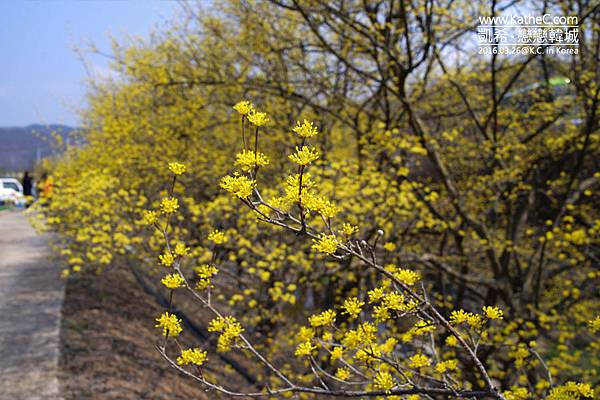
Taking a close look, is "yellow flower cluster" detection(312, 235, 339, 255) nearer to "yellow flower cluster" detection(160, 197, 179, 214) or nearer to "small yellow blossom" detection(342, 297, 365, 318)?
"small yellow blossom" detection(342, 297, 365, 318)

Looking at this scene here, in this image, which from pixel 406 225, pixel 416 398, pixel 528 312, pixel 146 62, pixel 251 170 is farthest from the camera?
pixel 146 62

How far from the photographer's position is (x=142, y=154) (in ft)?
27.8

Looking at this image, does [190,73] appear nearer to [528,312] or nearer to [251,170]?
[528,312]

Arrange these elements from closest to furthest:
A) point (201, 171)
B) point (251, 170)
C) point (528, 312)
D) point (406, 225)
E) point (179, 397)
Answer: point (251, 170) → point (179, 397) → point (528, 312) → point (406, 225) → point (201, 171)

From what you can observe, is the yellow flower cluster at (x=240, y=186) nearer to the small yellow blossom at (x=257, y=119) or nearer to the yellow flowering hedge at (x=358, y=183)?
the small yellow blossom at (x=257, y=119)

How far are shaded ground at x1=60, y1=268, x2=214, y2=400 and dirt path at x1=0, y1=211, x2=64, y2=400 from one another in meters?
0.17

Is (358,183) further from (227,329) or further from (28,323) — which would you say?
(28,323)

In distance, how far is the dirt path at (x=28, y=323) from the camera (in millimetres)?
5032

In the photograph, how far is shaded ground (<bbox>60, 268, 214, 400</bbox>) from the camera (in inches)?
206

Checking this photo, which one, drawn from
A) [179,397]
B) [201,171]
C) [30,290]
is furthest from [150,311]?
[179,397]

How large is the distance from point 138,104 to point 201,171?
238cm

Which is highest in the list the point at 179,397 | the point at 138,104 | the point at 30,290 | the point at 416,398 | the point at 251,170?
the point at 138,104

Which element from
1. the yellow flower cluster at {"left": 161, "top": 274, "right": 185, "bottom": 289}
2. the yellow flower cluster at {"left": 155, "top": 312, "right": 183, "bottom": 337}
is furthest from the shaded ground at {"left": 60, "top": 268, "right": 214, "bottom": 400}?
the yellow flower cluster at {"left": 161, "top": 274, "right": 185, "bottom": 289}

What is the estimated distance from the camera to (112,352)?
20.3 ft
